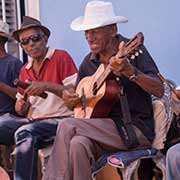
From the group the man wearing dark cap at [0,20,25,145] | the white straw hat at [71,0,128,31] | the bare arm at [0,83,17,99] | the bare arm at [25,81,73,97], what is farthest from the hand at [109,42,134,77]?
the bare arm at [0,83,17,99]

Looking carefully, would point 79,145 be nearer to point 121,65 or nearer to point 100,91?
point 100,91

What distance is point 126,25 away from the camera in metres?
5.06

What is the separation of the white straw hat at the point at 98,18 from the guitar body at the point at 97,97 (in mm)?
276

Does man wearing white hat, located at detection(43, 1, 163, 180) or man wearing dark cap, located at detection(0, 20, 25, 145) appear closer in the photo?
man wearing white hat, located at detection(43, 1, 163, 180)

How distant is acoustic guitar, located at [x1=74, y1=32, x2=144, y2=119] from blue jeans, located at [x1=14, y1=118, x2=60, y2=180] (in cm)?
28

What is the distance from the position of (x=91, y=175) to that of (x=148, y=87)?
0.62 meters

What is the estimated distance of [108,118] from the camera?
397cm

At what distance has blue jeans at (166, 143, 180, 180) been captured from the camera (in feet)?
11.4

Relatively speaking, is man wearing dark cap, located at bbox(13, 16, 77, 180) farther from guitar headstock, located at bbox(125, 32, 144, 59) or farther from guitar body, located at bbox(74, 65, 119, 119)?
guitar headstock, located at bbox(125, 32, 144, 59)

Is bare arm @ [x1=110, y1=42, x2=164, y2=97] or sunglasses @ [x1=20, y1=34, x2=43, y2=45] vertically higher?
bare arm @ [x1=110, y1=42, x2=164, y2=97]

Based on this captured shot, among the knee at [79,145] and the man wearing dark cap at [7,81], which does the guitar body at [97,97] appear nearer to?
the knee at [79,145]

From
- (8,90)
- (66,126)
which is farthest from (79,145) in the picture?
(8,90)

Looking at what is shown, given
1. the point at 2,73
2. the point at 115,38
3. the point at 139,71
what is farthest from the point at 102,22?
the point at 2,73

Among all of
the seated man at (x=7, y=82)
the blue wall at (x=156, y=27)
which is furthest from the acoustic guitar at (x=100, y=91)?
the blue wall at (x=156, y=27)
